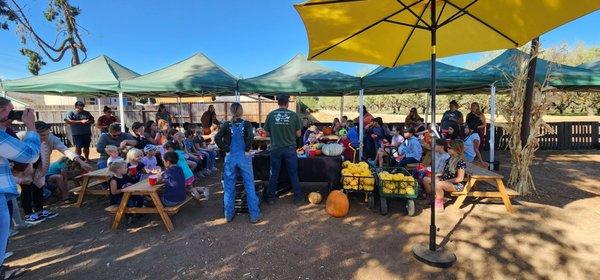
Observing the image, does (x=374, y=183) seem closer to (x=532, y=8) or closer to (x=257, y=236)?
(x=257, y=236)

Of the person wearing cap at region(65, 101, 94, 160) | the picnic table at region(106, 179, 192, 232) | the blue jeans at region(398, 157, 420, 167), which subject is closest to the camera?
the picnic table at region(106, 179, 192, 232)

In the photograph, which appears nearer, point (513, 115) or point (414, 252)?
point (414, 252)

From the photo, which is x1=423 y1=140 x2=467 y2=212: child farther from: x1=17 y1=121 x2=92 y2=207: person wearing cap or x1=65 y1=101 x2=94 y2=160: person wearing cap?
x1=65 y1=101 x2=94 y2=160: person wearing cap

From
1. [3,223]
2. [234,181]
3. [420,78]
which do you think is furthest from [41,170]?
[420,78]

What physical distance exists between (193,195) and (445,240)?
12.3 feet

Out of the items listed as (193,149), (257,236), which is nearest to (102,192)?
(193,149)

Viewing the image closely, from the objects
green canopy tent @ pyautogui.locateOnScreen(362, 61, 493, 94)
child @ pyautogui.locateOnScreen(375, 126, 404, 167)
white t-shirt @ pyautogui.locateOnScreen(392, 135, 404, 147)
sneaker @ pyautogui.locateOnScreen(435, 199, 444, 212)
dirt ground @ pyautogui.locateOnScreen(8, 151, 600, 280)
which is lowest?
dirt ground @ pyautogui.locateOnScreen(8, 151, 600, 280)

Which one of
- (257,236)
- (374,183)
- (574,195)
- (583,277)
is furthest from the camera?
(574,195)

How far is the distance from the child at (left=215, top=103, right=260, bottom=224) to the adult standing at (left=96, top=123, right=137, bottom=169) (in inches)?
105

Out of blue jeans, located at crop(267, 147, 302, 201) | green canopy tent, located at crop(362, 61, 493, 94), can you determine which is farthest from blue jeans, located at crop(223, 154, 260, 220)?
green canopy tent, located at crop(362, 61, 493, 94)

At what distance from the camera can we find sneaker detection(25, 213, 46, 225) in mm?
4512

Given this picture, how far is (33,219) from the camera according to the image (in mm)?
4586

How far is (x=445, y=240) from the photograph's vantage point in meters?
3.82

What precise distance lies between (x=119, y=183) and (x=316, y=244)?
323 centimetres
